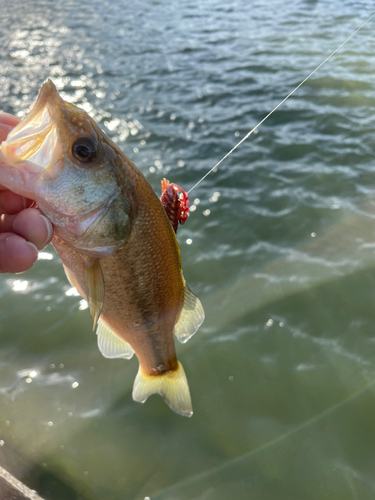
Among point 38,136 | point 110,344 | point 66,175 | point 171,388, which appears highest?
point 38,136

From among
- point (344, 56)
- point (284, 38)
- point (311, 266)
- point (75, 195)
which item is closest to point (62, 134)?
point (75, 195)

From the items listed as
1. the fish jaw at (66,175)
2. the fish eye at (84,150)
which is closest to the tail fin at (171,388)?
the fish jaw at (66,175)

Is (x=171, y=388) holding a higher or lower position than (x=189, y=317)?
lower

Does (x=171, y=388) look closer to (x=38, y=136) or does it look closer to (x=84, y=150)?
(x=84, y=150)

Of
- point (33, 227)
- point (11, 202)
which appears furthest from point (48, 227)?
point (11, 202)

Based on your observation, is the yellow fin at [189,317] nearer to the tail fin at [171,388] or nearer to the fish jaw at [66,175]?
the tail fin at [171,388]
